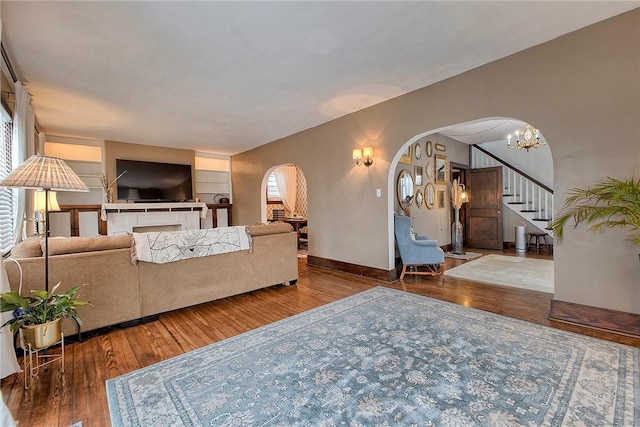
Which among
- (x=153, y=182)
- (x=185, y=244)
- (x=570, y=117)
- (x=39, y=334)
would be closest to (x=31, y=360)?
(x=39, y=334)

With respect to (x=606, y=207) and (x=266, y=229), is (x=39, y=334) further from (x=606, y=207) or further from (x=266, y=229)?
(x=606, y=207)

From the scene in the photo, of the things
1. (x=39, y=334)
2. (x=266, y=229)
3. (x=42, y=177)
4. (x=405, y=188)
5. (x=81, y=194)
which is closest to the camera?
(x=39, y=334)

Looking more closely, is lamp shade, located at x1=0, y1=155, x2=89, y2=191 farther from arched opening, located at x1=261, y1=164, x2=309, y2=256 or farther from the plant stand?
arched opening, located at x1=261, y1=164, x2=309, y2=256

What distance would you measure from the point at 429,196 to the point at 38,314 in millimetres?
5892

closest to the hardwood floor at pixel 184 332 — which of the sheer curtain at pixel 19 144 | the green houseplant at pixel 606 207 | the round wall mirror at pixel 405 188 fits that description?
the green houseplant at pixel 606 207

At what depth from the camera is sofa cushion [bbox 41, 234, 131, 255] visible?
7.78ft

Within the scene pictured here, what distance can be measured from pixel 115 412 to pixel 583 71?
4.43 meters

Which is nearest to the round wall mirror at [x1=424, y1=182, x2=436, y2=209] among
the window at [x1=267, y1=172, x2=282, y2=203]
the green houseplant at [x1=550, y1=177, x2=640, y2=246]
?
the green houseplant at [x1=550, y1=177, x2=640, y2=246]

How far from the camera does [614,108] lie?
A: 246 centimetres

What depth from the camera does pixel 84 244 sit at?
2.50 metres

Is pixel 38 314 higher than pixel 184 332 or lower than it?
higher

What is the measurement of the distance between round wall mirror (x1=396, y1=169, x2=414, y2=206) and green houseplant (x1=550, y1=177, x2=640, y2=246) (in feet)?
8.56

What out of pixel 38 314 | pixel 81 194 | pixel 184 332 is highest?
pixel 81 194

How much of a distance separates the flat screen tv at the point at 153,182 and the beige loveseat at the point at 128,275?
4.34 m
